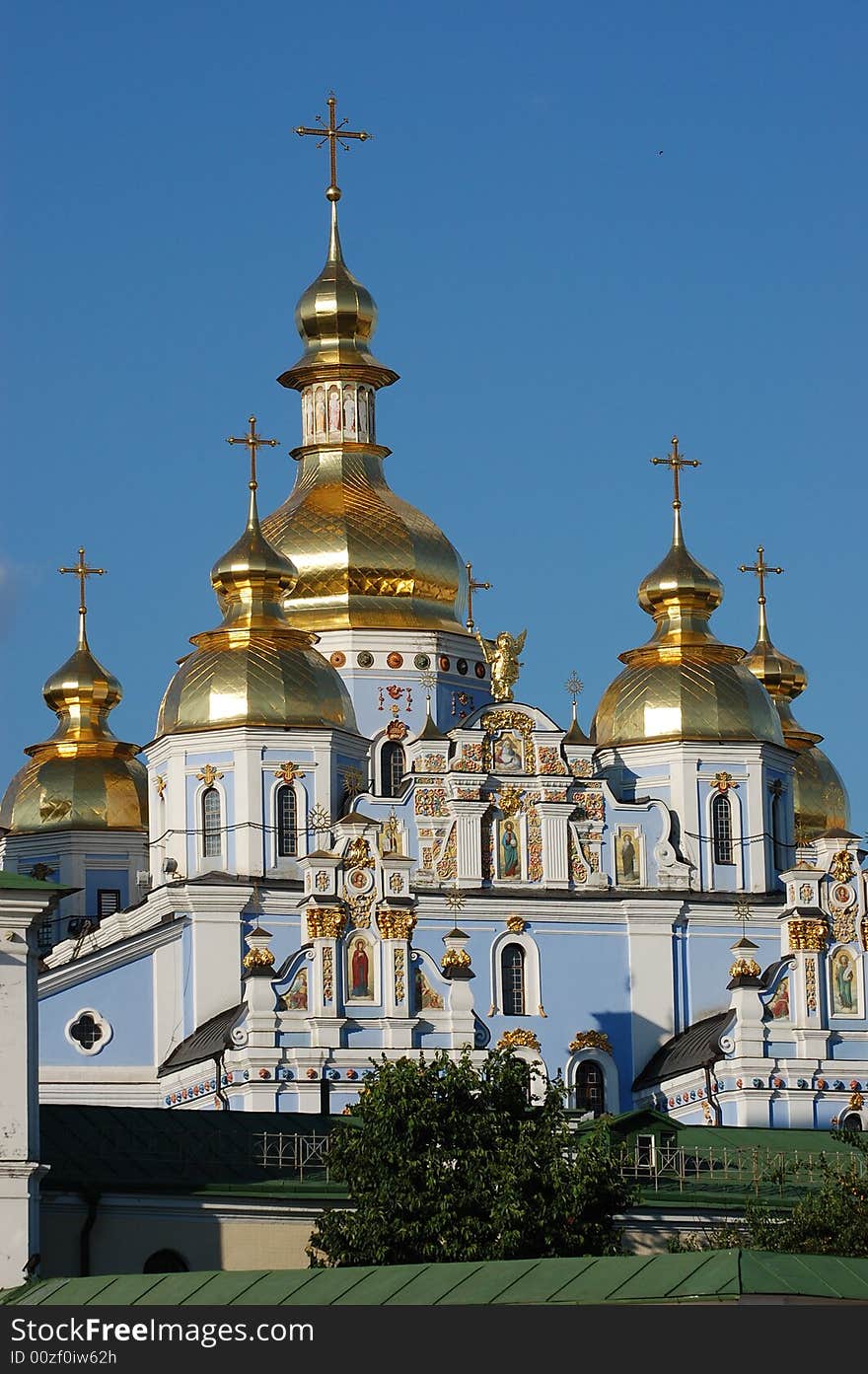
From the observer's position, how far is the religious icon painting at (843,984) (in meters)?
57.7

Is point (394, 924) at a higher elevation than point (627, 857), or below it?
below

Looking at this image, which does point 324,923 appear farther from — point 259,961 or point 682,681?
point 682,681

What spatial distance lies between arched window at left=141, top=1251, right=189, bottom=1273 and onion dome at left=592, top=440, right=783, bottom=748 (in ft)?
71.5

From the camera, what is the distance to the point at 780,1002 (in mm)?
57125

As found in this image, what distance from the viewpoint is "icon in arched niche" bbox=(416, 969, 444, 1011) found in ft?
179

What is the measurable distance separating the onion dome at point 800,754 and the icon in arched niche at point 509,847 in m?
8.36

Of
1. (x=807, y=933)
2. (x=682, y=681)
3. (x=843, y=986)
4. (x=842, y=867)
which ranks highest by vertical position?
(x=682, y=681)

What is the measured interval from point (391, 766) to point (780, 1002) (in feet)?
29.9

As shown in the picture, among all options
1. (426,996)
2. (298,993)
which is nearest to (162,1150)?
(298,993)

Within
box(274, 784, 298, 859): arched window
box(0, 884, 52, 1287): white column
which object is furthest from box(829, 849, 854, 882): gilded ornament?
box(0, 884, 52, 1287): white column

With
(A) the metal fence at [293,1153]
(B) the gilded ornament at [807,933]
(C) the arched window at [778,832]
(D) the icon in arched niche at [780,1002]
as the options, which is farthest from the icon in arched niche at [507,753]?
(A) the metal fence at [293,1153]

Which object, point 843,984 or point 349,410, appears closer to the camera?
point 843,984

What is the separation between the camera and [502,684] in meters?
60.2
